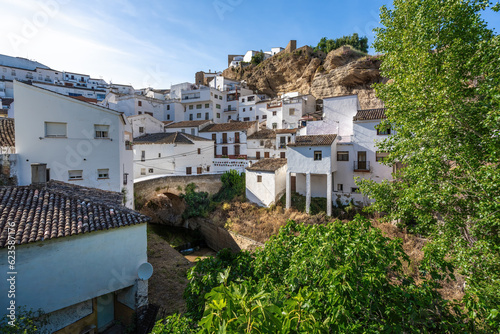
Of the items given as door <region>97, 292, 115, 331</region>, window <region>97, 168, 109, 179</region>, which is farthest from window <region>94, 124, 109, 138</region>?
door <region>97, 292, 115, 331</region>

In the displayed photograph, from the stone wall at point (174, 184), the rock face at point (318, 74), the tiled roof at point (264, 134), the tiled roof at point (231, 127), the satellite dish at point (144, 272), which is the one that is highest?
the rock face at point (318, 74)

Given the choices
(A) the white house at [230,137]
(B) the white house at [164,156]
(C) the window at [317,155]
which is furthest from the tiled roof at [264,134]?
(C) the window at [317,155]

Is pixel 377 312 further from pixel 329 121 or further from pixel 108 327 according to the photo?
pixel 329 121

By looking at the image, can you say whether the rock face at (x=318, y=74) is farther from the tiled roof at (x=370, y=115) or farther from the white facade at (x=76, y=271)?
the white facade at (x=76, y=271)

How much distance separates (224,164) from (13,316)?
20.8m

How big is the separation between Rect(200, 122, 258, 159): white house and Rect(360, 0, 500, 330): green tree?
23.1 metres

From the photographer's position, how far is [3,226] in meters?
7.10

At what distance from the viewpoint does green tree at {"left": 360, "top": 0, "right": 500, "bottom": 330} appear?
233 inches

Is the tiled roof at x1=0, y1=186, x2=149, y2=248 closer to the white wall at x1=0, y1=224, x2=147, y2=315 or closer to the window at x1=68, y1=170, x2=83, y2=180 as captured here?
the white wall at x1=0, y1=224, x2=147, y2=315

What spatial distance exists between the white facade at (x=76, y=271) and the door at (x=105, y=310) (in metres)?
0.26

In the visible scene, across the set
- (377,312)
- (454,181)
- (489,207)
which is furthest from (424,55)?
(377,312)

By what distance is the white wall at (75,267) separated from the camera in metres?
7.01

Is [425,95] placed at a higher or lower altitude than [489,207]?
higher

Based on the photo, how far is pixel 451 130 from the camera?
23.0 ft
